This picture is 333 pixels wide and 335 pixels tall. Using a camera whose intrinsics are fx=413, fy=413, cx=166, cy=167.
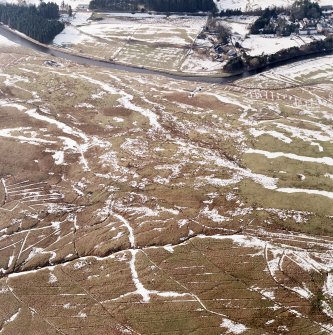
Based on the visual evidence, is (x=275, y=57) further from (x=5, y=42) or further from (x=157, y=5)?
(x=5, y=42)

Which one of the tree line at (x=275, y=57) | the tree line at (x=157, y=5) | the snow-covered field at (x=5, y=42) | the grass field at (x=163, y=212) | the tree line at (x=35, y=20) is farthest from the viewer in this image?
the tree line at (x=157, y=5)

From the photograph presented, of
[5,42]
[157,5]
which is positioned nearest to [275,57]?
[157,5]

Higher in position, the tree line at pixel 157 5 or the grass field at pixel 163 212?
the tree line at pixel 157 5

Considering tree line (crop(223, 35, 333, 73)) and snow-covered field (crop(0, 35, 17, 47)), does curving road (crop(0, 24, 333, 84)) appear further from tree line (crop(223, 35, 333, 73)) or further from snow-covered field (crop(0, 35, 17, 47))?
snow-covered field (crop(0, 35, 17, 47))

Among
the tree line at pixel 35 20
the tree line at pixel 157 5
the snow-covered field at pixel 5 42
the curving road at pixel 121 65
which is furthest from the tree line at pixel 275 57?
the snow-covered field at pixel 5 42

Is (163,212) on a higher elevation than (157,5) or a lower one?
lower

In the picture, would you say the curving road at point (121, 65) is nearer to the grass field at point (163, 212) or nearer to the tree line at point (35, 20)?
the tree line at point (35, 20)

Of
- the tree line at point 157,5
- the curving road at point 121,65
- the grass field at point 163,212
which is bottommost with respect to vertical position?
the grass field at point 163,212
